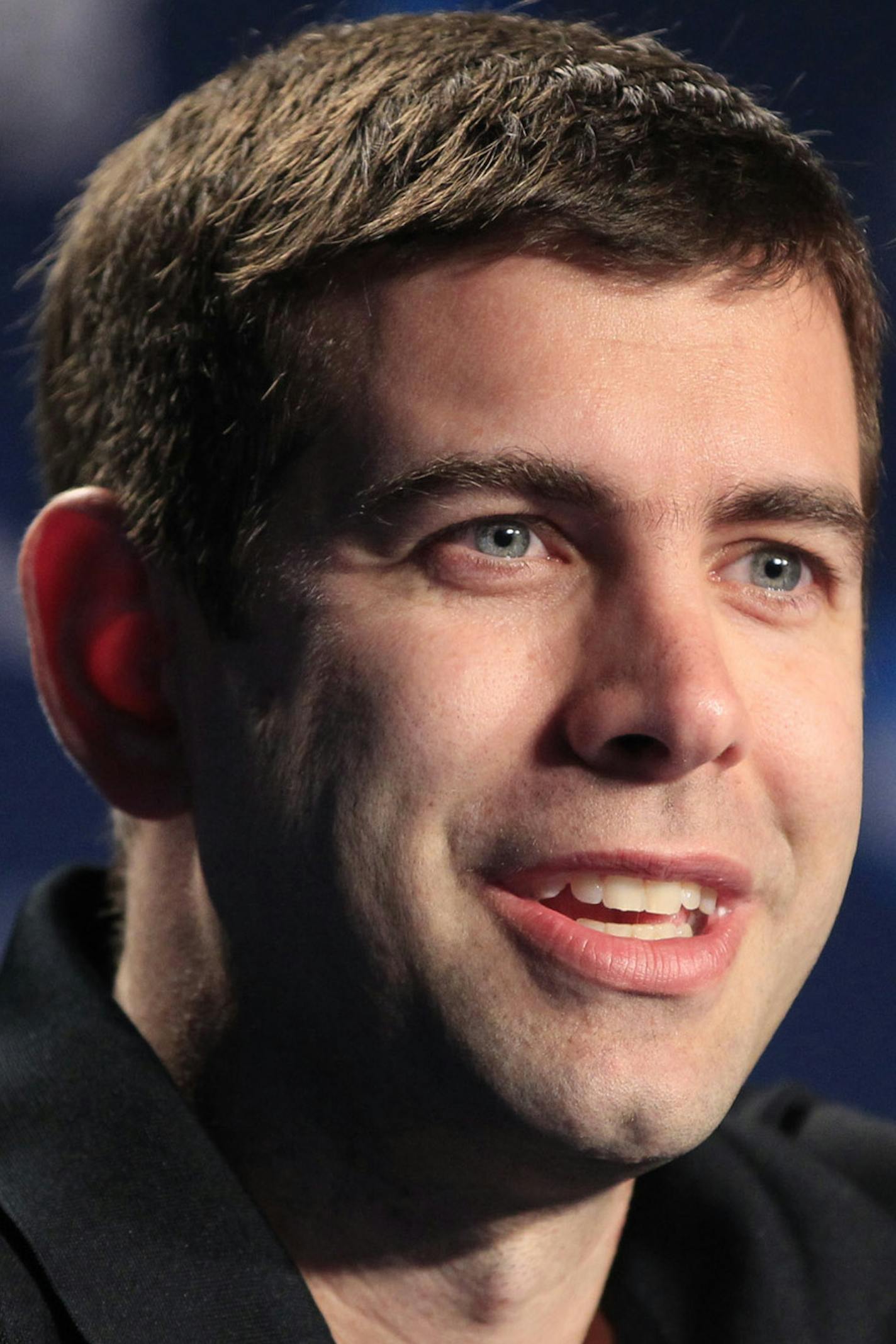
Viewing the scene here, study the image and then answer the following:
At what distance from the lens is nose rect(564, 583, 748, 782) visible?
4.84ft

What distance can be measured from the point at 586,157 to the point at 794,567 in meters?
0.45

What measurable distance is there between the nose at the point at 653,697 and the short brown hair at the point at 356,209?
35 centimetres

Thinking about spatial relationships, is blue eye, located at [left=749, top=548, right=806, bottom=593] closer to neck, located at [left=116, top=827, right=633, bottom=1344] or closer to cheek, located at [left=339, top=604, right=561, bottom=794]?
cheek, located at [left=339, top=604, right=561, bottom=794]

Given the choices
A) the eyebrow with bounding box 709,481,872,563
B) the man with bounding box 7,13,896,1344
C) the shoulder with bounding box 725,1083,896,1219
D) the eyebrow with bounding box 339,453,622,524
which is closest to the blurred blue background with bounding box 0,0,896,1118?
the shoulder with bounding box 725,1083,896,1219

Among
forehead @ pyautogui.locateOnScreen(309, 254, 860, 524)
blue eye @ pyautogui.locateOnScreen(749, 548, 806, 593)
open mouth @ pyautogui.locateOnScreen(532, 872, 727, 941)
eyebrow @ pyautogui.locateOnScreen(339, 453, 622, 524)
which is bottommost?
open mouth @ pyautogui.locateOnScreen(532, 872, 727, 941)

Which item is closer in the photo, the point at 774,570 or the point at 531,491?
the point at 531,491

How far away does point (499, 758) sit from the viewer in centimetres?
151

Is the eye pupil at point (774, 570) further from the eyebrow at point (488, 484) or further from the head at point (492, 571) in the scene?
the eyebrow at point (488, 484)

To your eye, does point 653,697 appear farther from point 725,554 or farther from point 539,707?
point 725,554

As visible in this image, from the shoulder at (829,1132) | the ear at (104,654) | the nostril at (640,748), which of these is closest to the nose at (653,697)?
the nostril at (640,748)

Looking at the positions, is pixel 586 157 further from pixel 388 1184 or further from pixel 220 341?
pixel 388 1184

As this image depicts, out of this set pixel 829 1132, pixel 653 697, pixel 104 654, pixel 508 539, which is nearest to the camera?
pixel 653 697

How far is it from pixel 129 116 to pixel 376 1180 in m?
1.75

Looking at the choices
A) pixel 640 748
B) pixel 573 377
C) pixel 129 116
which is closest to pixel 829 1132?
pixel 640 748
